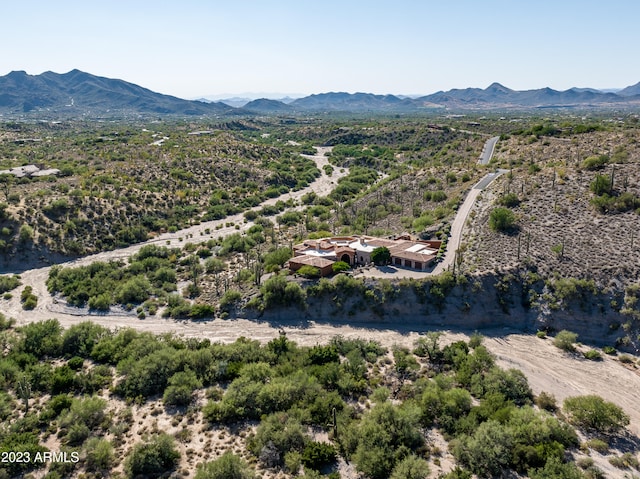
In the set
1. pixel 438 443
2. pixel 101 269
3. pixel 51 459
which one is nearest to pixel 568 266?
pixel 438 443

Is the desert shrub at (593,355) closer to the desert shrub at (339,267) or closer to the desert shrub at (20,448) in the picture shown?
the desert shrub at (339,267)

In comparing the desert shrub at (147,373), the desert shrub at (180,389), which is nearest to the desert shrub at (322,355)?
the desert shrub at (180,389)

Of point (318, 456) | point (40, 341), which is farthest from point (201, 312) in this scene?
point (318, 456)

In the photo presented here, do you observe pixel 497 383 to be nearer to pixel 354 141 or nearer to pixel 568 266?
pixel 568 266

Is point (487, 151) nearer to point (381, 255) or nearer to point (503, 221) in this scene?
point (503, 221)

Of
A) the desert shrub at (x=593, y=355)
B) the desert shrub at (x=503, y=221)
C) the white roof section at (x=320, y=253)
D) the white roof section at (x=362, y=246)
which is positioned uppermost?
the desert shrub at (x=503, y=221)

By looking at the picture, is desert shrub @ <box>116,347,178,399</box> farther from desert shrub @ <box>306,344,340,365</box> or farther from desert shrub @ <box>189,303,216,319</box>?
desert shrub @ <box>306,344,340,365</box>
